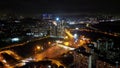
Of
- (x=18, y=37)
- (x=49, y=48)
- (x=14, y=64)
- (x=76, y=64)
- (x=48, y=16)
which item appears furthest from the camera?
(x=48, y=16)

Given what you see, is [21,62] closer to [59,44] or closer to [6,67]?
[6,67]

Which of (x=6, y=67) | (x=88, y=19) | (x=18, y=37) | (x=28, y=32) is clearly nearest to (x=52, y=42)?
(x=18, y=37)

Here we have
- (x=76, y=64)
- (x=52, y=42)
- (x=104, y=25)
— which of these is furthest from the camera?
(x=104, y=25)

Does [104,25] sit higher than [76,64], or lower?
lower

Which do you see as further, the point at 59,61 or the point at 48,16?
the point at 48,16

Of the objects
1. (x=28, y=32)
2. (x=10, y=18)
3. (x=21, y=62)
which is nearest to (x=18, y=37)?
(x=28, y=32)

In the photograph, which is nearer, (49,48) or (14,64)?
(14,64)

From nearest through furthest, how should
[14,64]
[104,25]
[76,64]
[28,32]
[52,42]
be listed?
1. [76,64]
2. [14,64]
3. [52,42]
4. [28,32]
5. [104,25]

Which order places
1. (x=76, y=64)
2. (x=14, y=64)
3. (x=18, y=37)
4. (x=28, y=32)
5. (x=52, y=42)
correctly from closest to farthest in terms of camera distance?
1. (x=76, y=64)
2. (x=14, y=64)
3. (x=52, y=42)
4. (x=18, y=37)
5. (x=28, y=32)

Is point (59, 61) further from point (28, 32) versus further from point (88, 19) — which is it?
point (88, 19)
